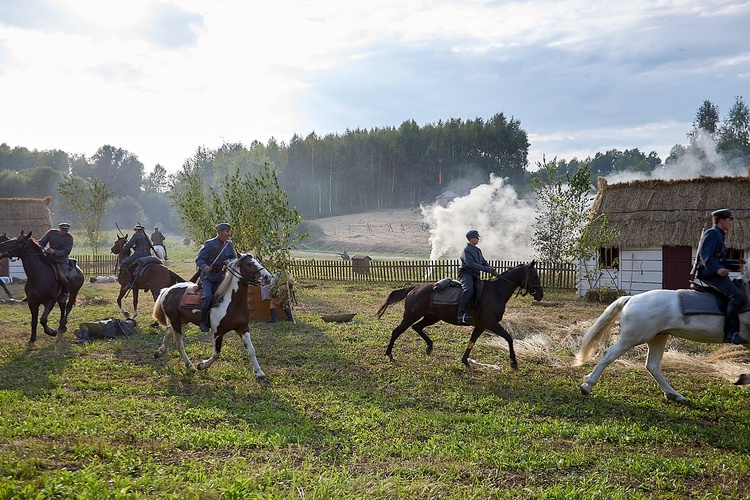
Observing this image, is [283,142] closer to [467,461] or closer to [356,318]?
[356,318]

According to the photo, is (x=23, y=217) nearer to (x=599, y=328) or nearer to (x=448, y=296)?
(x=448, y=296)

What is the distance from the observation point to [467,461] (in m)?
5.64

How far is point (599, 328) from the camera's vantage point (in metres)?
8.54

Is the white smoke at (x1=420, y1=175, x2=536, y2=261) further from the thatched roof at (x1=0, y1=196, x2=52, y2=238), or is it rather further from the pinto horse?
the pinto horse

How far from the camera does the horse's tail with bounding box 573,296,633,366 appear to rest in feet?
27.7

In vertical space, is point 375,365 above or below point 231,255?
below

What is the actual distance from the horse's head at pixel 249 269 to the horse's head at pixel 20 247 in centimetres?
603

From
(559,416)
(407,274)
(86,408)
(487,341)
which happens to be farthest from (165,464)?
(407,274)

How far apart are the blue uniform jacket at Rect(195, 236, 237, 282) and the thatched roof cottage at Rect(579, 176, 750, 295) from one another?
16.3 metres

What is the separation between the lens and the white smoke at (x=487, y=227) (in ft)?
129

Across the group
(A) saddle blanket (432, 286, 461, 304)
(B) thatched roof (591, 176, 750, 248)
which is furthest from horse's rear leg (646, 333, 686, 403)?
(B) thatched roof (591, 176, 750, 248)

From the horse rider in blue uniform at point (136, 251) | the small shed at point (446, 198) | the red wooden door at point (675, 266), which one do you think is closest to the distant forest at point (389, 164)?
the small shed at point (446, 198)

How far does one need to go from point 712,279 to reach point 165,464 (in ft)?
24.0

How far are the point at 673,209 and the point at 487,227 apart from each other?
21.4 meters
